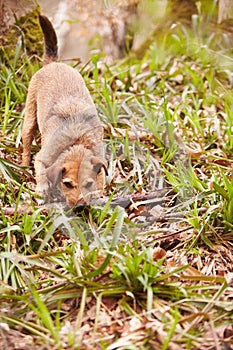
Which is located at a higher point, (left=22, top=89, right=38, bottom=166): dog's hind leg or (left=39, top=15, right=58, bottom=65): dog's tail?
(left=39, top=15, right=58, bottom=65): dog's tail

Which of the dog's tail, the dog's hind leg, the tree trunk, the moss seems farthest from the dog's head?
the tree trunk

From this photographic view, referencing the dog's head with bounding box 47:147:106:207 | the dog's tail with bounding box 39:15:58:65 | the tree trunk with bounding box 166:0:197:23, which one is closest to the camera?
the dog's head with bounding box 47:147:106:207

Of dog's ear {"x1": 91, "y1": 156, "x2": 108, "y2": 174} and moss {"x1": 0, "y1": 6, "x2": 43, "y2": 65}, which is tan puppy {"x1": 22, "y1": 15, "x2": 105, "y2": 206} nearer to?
dog's ear {"x1": 91, "y1": 156, "x2": 108, "y2": 174}

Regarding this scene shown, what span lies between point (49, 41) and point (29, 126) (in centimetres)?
85

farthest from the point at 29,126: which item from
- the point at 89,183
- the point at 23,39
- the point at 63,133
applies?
the point at 23,39

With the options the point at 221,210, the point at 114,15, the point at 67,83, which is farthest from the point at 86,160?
the point at 114,15

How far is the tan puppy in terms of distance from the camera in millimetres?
4109

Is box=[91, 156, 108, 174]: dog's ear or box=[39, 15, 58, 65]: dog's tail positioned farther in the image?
box=[39, 15, 58, 65]: dog's tail

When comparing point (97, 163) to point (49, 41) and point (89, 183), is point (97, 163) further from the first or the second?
point (49, 41)

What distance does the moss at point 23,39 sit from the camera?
218 inches

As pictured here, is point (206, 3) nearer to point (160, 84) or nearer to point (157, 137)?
point (160, 84)

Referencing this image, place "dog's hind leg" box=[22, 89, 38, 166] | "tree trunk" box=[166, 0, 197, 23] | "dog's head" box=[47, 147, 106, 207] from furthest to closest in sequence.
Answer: "tree trunk" box=[166, 0, 197, 23]
"dog's hind leg" box=[22, 89, 38, 166]
"dog's head" box=[47, 147, 106, 207]

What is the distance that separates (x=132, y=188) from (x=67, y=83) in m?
1.12

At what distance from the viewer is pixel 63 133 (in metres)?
4.48
